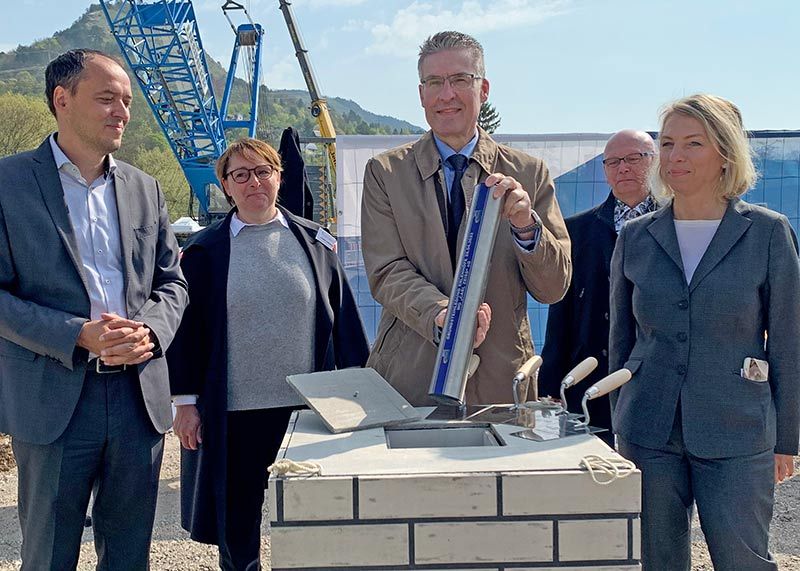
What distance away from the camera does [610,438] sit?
130 inches

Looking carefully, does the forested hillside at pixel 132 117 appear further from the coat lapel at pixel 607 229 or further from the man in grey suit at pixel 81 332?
the coat lapel at pixel 607 229

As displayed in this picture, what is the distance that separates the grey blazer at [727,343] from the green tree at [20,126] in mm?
33728

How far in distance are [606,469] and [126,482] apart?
153 cm

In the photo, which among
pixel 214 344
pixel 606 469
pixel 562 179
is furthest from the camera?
pixel 562 179

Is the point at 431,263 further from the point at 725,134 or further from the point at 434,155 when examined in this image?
the point at 725,134

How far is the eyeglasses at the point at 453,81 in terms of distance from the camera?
2.12m

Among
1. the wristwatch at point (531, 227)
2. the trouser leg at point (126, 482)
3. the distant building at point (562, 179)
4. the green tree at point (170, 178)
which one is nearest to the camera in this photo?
the wristwatch at point (531, 227)

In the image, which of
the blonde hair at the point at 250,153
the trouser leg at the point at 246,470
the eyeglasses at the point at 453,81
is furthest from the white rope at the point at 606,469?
the blonde hair at the point at 250,153

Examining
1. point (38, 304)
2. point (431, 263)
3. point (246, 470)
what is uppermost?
point (431, 263)

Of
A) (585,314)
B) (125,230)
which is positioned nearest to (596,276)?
(585,314)

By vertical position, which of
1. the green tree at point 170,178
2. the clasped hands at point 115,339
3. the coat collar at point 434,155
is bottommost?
the clasped hands at point 115,339

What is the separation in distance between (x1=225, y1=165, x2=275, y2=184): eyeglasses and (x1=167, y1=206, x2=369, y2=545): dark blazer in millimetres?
161

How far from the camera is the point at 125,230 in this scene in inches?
Result: 92.9

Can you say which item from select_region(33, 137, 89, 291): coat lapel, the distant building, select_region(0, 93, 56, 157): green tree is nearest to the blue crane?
select_region(0, 93, 56, 157): green tree
